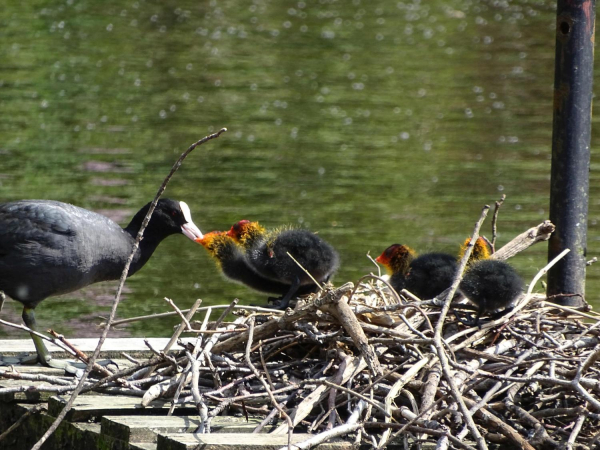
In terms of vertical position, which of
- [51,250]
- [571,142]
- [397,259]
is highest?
[571,142]

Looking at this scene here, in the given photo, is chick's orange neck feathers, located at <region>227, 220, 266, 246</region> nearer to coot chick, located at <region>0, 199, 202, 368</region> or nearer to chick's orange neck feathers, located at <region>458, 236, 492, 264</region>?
coot chick, located at <region>0, 199, 202, 368</region>

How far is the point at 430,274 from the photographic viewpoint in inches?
164

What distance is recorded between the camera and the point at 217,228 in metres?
8.27

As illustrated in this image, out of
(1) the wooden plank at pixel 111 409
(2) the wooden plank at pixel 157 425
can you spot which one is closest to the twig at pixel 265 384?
(2) the wooden plank at pixel 157 425

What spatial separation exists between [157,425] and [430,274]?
1.27 metres

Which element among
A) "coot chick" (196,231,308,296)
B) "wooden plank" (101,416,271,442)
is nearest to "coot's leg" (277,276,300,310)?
"coot chick" (196,231,308,296)

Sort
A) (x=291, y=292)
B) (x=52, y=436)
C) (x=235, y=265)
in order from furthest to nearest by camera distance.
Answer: (x=235, y=265)
(x=291, y=292)
(x=52, y=436)

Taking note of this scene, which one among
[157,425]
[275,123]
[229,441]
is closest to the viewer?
[229,441]

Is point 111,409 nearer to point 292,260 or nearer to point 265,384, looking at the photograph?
point 265,384

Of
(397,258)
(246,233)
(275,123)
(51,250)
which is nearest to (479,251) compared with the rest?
(397,258)

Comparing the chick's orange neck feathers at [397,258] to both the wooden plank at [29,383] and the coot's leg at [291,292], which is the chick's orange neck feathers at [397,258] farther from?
the wooden plank at [29,383]

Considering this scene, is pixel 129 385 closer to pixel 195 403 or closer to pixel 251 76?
pixel 195 403

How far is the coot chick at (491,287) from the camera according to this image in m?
3.71

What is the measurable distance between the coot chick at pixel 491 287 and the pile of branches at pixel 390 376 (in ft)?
0.18
